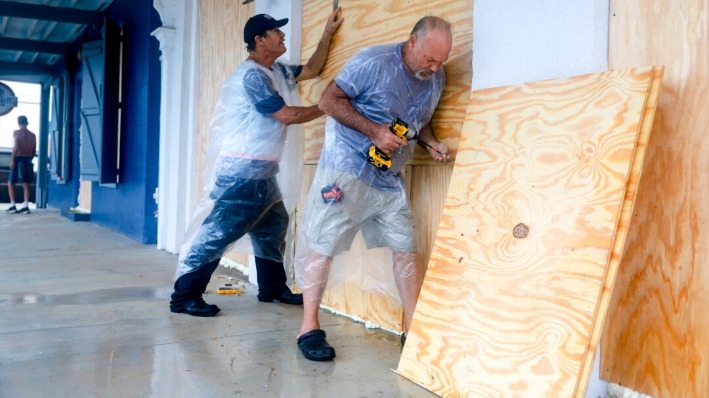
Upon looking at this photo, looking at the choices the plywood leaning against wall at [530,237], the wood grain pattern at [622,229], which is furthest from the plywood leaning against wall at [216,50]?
the wood grain pattern at [622,229]

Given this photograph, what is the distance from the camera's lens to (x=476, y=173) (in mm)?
2121

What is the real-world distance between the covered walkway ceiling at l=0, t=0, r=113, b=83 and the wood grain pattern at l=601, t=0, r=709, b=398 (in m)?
7.46

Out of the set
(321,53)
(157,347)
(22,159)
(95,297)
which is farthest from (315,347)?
(22,159)

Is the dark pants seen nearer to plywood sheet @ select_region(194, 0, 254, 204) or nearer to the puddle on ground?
the puddle on ground

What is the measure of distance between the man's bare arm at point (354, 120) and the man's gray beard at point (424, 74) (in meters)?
0.25

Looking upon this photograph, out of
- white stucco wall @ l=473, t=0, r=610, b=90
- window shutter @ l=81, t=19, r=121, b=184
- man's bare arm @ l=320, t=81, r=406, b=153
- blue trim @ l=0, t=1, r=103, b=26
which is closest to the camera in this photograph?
white stucco wall @ l=473, t=0, r=610, b=90

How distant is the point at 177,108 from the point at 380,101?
331 centimetres

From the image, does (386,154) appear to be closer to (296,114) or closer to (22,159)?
(296,114)

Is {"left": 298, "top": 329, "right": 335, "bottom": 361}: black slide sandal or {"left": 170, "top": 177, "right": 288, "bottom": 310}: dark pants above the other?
{"left": 170, "top": 177, "right": 288, "bottom": 310}: dark pants

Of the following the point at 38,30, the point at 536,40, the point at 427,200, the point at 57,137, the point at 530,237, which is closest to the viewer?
the point at 530,237

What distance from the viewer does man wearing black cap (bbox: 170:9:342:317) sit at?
115 inches

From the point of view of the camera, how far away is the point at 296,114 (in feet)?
9.27

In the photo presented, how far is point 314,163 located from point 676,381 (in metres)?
2.11

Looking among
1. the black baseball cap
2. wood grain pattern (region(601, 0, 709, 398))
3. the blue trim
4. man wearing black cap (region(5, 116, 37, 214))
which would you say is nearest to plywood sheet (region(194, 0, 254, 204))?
the black baseball cap
